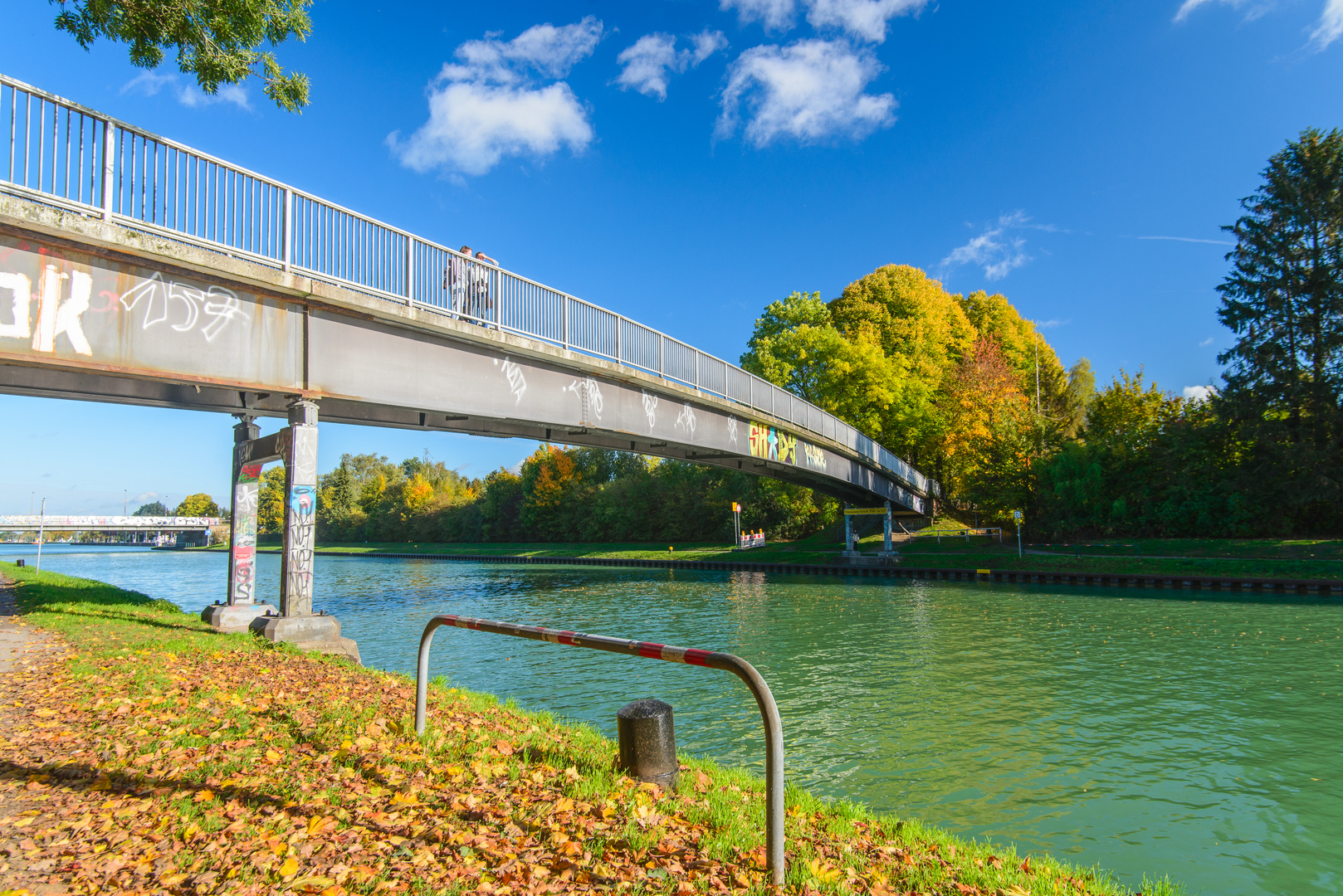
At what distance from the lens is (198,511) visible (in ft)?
548

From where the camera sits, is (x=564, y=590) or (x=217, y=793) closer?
(x=217, y=793)

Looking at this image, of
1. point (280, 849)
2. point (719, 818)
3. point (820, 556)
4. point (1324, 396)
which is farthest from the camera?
point (820, 556)

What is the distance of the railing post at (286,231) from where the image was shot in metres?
10.9

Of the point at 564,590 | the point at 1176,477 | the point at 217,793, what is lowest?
the point at 564,590

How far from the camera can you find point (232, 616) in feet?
38.9

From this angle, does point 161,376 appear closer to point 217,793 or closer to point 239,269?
point 239,269

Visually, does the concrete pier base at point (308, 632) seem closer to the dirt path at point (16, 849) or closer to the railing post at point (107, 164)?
the dirt path at point (16, 849)

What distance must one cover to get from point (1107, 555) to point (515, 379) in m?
28.9

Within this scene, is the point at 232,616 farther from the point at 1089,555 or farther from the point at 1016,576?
the point at 1089,555

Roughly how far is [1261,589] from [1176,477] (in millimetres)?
10828

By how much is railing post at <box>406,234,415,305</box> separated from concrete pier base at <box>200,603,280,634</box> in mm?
6190

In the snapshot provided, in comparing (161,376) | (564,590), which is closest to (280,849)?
(161,376)

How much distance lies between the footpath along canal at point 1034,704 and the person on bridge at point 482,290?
7.40 metres

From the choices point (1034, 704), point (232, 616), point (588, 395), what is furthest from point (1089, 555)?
point (232, 616)
